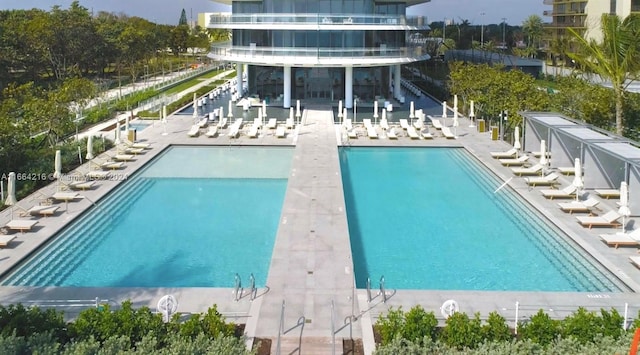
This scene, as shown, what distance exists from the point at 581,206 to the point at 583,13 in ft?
216

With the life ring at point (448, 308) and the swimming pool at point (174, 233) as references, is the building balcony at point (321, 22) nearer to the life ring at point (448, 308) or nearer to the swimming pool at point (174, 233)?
the swimming pool at point (174, 233)

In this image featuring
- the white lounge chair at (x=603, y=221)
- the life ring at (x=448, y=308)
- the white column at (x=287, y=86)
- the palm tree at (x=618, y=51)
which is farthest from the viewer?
the white column at (x=287, y=86)

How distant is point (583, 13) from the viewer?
252 feet

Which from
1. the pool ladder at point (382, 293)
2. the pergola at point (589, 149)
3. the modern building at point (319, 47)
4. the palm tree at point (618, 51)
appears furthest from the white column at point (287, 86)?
the pool ladder at point (382, 293)

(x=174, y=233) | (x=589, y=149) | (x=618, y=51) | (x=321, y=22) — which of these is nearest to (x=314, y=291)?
(x=174, y=233)

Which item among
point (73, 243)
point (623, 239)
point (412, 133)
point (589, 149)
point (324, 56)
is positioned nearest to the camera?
point (623, 239)

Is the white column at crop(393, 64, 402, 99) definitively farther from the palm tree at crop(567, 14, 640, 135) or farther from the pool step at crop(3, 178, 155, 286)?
the pool step at crop(3, 178, 155, 286)

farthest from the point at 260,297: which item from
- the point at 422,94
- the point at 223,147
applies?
the point at 422,94

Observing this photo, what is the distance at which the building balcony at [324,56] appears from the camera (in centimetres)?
3862

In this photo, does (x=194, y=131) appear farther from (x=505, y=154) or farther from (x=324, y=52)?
(x=505, y=154)

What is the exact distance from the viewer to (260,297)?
13008 millimetres

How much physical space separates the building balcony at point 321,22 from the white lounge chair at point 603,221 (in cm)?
2365

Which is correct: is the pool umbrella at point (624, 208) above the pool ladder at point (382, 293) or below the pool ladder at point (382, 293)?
above

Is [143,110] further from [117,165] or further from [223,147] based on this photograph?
[117,165]
